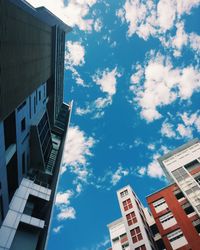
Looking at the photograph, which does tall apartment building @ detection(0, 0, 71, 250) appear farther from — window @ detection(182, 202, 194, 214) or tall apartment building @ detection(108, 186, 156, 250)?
window @ detection(182, 202, 194, 214)

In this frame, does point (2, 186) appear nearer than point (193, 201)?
Yes

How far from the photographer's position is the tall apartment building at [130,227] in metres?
38.1

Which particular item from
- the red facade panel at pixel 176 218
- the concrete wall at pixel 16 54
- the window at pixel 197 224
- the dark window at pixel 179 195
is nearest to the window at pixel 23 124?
the concrete wall at pixel 16 54

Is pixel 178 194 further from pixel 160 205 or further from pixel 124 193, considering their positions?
pixel 124 193

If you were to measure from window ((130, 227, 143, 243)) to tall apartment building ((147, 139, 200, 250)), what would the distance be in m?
3.57

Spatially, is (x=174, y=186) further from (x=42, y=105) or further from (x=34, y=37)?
(x=34, y=37)

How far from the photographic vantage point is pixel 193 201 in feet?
126

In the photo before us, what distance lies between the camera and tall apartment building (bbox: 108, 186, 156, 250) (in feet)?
125

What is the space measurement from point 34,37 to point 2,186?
20.3 metres

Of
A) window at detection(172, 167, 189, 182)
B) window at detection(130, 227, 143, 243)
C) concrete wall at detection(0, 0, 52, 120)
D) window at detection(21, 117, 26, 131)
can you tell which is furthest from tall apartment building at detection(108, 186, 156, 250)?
concrete wall at detection(0, 0, 52, 120)

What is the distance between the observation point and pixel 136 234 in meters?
39.6

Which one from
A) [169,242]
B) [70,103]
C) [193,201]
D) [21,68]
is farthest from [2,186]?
[70,103]

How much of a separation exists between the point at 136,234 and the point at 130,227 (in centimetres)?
209

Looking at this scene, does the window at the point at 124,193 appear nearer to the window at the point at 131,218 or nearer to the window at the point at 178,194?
the window at the point at 131,218
